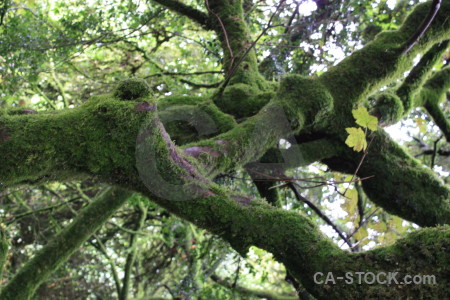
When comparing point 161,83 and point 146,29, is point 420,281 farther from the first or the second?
point 146,29

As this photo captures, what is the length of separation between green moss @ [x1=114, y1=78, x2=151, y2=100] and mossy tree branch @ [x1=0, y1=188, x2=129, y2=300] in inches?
88.9

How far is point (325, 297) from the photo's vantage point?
176 centimetres

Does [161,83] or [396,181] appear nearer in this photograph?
[396,181]

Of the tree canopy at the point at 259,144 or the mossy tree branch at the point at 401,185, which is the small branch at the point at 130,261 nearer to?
the tree canopy at the point at 259,144

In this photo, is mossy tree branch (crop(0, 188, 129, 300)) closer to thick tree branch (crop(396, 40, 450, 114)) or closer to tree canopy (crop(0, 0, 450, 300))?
tree canopy (crop(0, 0, 450, 300))

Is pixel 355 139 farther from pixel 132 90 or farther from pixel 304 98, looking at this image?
pixel 132 90

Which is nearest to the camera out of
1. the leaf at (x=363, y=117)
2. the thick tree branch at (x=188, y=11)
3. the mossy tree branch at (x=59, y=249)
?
the leaf at (x=363, y=117)

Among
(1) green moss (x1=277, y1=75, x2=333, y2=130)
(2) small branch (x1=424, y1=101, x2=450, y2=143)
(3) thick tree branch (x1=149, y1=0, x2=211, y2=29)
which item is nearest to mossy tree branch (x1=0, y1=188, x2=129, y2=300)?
(1) green moss (x1=277, y1=75, x2=333, y2=130)

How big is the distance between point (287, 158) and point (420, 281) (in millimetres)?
2196

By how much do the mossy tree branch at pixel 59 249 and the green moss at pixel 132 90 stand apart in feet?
7.41

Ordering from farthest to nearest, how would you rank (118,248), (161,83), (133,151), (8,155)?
(118,248) < (161,83) < (133,151) < (8,155)

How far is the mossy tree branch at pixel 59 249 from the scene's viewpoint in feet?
12.2

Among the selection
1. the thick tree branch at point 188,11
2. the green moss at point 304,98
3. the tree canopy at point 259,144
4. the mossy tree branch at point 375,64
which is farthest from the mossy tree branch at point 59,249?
the mossy tree branch at point 375,64

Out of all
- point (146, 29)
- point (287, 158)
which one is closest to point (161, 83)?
point (146, 29)
